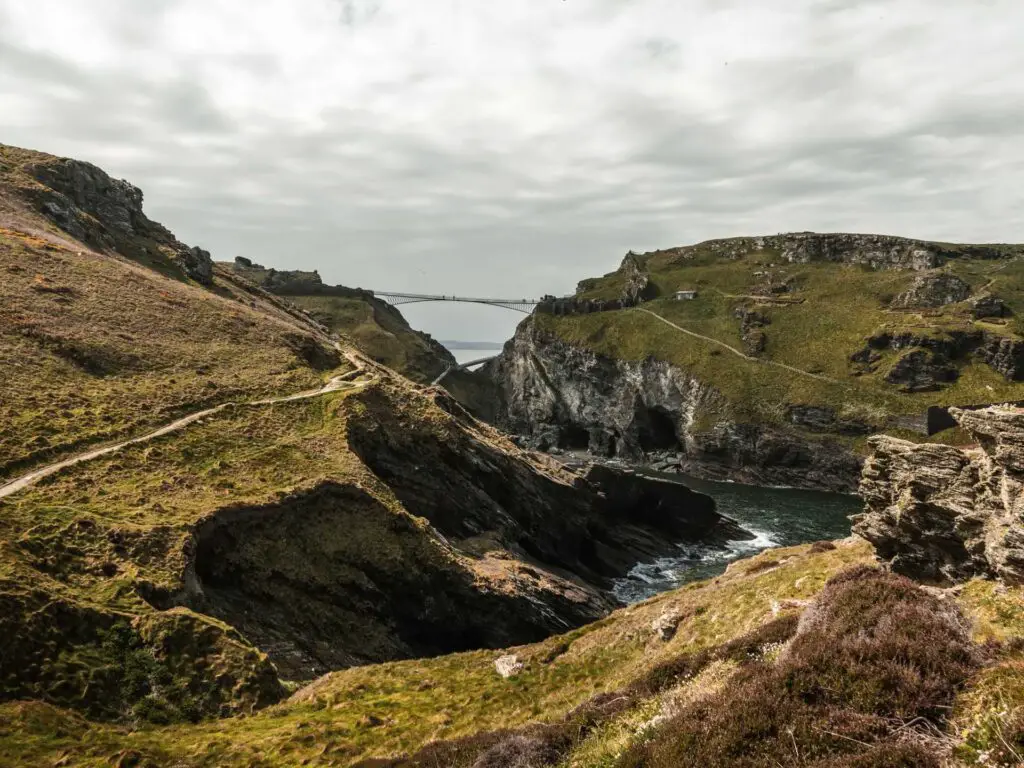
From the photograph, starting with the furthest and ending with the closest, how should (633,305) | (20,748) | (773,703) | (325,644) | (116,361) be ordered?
(633,305) → (116,361) → (325,644) → (20,748) → (773,703)

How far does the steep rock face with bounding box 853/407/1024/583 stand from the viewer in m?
20.1

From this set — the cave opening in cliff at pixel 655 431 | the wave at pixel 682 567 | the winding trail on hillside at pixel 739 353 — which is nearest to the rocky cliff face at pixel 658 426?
the cave opening in cliff at pixel 655 431

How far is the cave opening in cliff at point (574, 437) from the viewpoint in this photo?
18038cm

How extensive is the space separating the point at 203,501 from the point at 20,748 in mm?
18751

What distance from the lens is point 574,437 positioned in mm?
183750

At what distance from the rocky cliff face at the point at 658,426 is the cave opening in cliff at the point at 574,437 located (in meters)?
0.31

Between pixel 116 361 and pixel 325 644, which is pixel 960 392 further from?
pixel 116 361

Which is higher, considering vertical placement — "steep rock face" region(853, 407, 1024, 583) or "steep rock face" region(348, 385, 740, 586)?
"steep rock face" region(853, 407, 1024, 583)

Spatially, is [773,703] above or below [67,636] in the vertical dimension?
above

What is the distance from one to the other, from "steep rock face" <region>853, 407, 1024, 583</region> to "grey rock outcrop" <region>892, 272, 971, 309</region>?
511 ft

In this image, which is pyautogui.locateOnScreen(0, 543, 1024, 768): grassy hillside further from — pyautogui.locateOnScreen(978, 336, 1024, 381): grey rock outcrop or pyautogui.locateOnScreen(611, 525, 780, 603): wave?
pyautogui.locateOnScreen(978, 336, 1024, 381): grey rock outcrop

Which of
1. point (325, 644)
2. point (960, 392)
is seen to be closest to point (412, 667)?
point (325, 644)

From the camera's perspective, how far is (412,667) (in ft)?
95.1

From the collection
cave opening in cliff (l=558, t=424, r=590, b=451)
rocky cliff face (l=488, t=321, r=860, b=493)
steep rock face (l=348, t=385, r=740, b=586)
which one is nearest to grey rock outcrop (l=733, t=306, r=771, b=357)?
rocky cliff face (l=488, t=321, r=860, b=493)
